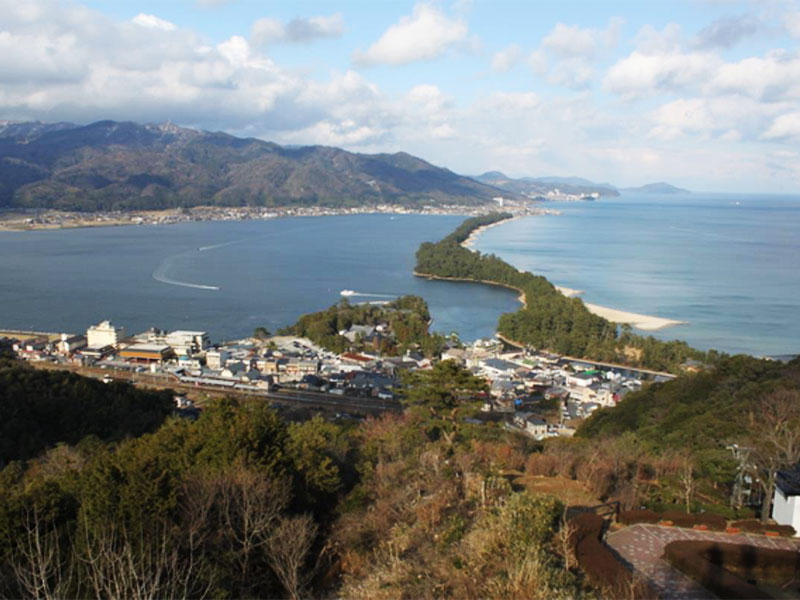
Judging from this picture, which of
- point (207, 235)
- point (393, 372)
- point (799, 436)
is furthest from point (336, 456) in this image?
point (207, 235)

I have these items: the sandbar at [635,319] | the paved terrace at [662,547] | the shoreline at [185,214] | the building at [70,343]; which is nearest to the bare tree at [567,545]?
the paved terrace at [662,547]

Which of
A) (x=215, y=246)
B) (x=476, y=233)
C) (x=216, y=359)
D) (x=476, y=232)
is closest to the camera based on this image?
(x=216, y=359)

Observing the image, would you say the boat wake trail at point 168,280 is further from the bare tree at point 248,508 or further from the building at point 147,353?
the bare tree at point 248,508

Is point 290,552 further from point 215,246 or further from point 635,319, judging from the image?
point 215,246

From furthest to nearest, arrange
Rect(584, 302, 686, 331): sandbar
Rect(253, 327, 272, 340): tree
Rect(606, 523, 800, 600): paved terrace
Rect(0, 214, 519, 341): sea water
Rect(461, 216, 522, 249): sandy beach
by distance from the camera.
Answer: Rect(461, 216, 522, 249): sandy beach
Rect(0, 214, 519, 341): sea water
Rect(584, 302, 686, 331): sandbar
Rect(253, 327, 272, 340): tree
Rect(606, 523, 800, 600): paved terrace

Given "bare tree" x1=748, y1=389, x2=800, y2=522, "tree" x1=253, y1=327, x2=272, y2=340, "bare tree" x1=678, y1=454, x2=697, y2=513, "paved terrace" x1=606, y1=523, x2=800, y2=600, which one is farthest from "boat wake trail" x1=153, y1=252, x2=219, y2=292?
"paved terrace" x1=606, y1=523, x2=800, y2=600

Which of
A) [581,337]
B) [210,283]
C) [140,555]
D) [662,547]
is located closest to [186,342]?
[210,283]

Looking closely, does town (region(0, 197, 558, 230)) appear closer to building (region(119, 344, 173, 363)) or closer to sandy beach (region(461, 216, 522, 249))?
sandy beach (region(461, 216, 522, 249))
